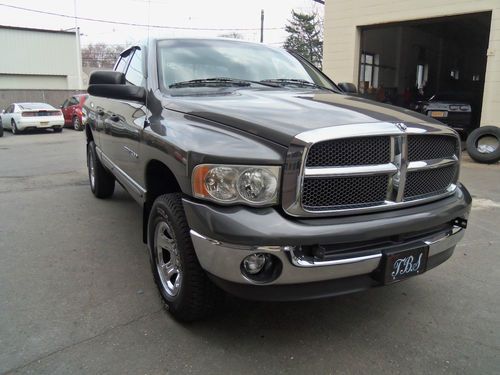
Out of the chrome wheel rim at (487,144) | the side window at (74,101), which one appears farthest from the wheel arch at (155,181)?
the side window at (74,101)

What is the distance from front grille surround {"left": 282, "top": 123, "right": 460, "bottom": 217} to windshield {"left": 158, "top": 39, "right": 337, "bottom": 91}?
1644 millimetres

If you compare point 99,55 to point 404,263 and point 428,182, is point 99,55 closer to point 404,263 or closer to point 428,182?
point 428,182

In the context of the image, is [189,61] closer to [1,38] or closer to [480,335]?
[480,335]

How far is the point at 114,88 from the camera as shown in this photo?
3578mm

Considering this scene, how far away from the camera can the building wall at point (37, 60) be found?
31531mm

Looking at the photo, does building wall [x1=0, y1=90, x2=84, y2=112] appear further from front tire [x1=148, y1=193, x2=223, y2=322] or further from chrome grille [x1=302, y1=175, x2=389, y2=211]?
chrome grille [x1=302, y1=175, x2=389, y2=211]

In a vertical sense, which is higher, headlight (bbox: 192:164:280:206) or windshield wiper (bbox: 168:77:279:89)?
windshield wiper (bbox: 168:77:279:89)

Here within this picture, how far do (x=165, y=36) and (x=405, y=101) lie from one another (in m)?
17.9

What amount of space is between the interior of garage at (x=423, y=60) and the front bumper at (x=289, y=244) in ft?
49.8

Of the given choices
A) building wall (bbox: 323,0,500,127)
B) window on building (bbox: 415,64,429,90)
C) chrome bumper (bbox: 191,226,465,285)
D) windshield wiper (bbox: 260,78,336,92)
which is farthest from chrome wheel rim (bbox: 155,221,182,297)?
window on building (bbox: 415,64,429,90)

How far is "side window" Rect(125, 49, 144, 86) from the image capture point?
414 centimetres

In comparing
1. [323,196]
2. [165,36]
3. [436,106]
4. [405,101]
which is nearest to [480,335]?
[323,196]

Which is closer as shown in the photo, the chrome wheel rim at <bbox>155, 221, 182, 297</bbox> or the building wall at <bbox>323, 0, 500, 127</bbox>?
the chrome wheel rim at <bbox>155, 221, 182, 297</bbox>

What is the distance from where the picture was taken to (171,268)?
312 cm
